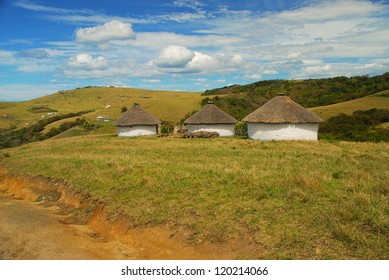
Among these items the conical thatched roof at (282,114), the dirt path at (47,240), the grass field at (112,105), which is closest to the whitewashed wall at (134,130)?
the conical thatched roof at (282,114)

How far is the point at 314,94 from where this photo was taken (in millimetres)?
80375

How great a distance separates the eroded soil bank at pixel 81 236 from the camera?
295 inches

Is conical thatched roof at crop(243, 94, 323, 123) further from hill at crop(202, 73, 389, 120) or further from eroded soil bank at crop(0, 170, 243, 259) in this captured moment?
hill at crop(202, 73, 389, 120)

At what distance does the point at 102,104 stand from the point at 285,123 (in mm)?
94306

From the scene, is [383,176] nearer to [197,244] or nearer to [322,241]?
[322,241]

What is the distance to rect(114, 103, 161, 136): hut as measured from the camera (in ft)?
122

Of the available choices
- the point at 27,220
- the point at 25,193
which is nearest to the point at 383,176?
the point at 27,220

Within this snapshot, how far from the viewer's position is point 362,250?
624 cm

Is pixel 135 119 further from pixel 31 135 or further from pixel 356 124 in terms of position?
pixel 31 135

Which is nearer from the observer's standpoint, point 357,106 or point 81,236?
point 81,236

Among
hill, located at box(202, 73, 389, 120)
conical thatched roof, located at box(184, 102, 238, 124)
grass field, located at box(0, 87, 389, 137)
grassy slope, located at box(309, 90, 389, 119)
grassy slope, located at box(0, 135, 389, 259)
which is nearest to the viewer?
grassy slope, located at box(0, 135, 389, 259)

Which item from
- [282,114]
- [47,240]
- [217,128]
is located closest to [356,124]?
[282,114]

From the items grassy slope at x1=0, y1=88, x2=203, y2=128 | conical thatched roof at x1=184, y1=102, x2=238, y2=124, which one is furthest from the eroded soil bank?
grassy slope at x1=0, y1=88, x2=203, y2=128


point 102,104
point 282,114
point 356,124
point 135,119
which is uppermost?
point 102,104
